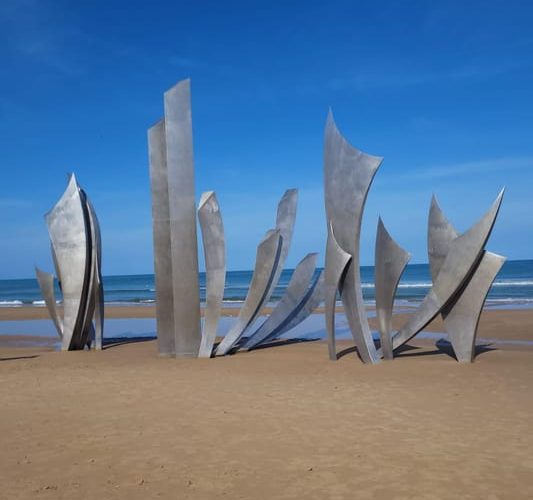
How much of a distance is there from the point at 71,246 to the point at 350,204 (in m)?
5.54

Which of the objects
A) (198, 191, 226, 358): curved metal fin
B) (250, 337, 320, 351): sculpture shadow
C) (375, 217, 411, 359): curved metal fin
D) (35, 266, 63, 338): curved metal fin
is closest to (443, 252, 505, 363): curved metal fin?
(375, 217, 411, 359): curved metal fin

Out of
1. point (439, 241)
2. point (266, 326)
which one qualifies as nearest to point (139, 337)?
point (266, 326)

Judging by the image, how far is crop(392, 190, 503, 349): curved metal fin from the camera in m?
8.67

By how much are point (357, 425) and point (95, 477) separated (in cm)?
239

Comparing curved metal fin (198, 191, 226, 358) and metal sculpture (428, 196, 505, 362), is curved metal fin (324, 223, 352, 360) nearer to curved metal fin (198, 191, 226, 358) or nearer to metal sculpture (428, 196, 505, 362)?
metal sculpture (428, 196, 505, 362)

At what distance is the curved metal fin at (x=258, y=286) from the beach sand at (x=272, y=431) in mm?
1469

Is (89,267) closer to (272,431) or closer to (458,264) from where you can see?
(458,264)

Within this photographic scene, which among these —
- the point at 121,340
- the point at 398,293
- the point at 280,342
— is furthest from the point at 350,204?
the point at 398,293

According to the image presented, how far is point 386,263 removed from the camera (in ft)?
30.0

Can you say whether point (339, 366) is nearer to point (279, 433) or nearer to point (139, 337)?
point (279, 433)

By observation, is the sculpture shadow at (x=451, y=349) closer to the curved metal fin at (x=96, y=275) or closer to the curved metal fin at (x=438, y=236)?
the curved metal fin at (x=438, y=236)

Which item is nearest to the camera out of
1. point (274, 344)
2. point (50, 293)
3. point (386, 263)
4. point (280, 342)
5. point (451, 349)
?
point (386, 263)

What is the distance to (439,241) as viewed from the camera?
9.34 meters

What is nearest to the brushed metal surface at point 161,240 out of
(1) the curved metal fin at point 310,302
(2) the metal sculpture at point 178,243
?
(2) the metal sculpture at point 178,243
